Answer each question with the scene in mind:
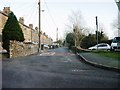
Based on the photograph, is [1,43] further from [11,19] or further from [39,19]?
[39,19]

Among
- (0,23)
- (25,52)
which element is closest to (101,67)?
(25,52)

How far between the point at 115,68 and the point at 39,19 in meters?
36.8

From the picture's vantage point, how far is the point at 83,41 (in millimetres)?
70125

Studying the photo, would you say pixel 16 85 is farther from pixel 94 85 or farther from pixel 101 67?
pixel 101 67

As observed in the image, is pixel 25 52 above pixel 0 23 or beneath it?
beneath

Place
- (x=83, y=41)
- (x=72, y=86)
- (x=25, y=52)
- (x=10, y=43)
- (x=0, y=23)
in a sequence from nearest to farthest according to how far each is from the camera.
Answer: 1. (x=72, y=86)
2. (x=10, y=43)
3. (x=25, y=52)
4. (x=0, y=23)
5. (x=83, y=41)

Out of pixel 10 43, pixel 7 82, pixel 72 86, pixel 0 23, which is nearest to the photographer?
pixel 72 86

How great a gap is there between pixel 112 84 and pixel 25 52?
88.4 ft

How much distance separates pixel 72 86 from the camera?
1001cm

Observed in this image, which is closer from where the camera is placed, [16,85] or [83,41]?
[16,85]

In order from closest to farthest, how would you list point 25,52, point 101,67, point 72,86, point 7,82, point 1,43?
point 72,86
point 7,82
point 101,67
point 1,43
point 25,52

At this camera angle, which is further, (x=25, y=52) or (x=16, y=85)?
(x=25, y=52)

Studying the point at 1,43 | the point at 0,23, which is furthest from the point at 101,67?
the point at 0,23

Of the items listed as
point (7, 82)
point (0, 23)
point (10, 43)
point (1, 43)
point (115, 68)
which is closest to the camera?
point (7, 82)
